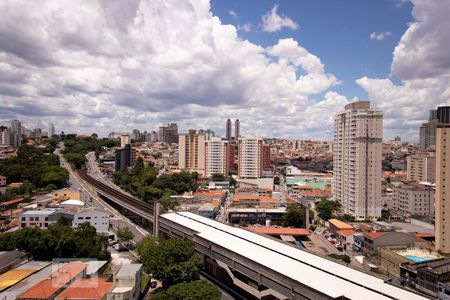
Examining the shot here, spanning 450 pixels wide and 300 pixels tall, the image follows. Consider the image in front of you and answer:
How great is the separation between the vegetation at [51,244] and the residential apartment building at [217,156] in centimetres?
3458

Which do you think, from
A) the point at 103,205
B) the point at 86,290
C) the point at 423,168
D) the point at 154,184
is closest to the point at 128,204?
the point at 103,205

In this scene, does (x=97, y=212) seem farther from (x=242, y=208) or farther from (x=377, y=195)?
(x=377, y=195)

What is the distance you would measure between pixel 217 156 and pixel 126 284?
127 ft

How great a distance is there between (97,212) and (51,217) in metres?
2.94

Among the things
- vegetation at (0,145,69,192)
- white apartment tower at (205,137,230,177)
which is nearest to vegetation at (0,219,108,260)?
vegetation at (0,145,69,192)

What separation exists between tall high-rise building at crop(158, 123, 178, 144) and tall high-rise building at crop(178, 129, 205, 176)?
53996 millimetres

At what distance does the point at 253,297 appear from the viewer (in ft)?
45.9

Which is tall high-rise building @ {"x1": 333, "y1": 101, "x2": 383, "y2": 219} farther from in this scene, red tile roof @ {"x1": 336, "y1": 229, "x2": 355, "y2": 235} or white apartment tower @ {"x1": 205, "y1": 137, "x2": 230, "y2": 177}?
white apartment tower @ {"x1": 205, "y1": 137, "x2": 230, "y2": 177}

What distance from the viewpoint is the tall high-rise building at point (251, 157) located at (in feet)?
160

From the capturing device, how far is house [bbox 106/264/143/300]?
12.6 metres

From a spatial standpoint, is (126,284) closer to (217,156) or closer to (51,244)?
(51,244)

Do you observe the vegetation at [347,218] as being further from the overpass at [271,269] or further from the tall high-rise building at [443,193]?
the overpass at [271,269]

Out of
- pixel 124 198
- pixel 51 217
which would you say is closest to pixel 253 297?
pixel 51 217

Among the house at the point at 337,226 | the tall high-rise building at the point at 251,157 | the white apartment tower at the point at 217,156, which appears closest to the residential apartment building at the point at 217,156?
the white apartment tower at the point at 217,156
